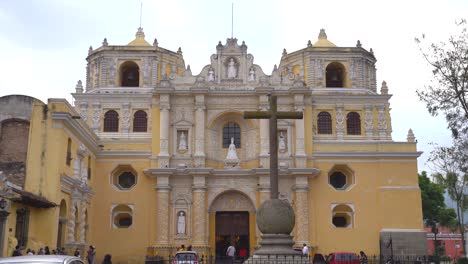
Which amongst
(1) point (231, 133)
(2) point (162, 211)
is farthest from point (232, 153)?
(2) point (162, 211)

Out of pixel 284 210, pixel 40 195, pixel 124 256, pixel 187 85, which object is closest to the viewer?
pixel 284 210

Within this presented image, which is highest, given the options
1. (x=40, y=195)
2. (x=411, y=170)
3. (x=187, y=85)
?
(x=187, y=85)

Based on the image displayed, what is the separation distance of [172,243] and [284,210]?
17.0 m

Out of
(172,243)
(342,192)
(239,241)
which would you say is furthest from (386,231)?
(172,243)

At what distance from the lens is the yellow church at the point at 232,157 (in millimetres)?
31000

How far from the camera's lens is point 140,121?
3328 centimetres

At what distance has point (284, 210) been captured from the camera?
14969 mm

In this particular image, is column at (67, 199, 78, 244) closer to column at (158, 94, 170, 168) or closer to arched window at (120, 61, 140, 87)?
column at (158, 94, 170, 168)

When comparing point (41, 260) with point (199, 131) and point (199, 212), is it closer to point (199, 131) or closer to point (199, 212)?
point (199, 212)

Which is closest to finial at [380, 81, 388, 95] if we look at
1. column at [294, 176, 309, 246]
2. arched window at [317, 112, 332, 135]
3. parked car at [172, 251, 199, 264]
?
arched window at [317, 112, 332, 135]

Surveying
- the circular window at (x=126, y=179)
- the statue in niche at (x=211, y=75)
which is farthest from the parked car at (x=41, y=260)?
the statue in niche at (x=211, y=75)

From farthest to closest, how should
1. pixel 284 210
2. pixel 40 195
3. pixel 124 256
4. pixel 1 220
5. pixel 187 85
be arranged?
pixel 187 85, pixel 124 256, pixel 40 195, pixel 1 220, pixel 284 210

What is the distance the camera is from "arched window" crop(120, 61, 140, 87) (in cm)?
3494

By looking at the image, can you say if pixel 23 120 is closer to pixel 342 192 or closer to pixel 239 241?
pixel 239 241
